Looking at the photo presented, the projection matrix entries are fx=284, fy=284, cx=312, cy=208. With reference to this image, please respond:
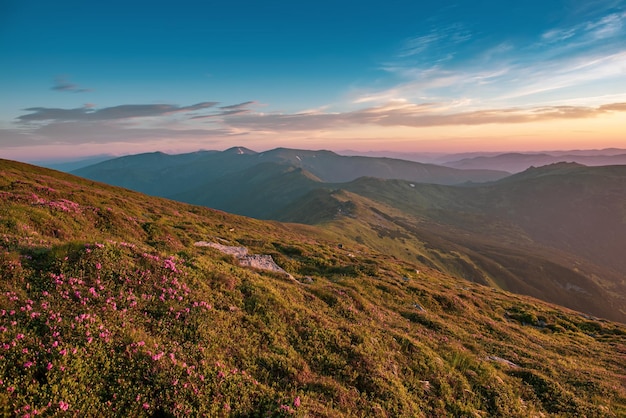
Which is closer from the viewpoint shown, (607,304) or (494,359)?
(494,359)

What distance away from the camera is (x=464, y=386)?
1391 centimetres

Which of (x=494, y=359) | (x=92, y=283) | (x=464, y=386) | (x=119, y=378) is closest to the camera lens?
(x=119, y=378)

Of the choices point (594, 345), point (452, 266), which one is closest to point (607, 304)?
point (452, 266)


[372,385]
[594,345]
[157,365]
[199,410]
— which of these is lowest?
[594,345]

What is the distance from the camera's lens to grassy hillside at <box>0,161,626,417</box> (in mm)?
7730

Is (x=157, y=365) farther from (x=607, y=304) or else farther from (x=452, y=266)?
(x=607, y=304)

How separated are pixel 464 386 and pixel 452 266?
18052 centimetres

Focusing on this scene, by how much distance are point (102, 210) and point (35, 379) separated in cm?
2196

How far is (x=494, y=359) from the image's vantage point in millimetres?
18625

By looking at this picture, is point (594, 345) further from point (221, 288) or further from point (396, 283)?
point (221, 288)

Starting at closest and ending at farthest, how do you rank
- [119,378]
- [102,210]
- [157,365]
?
[119,378], [157,365], [102,210]

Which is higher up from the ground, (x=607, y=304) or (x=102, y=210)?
(x=102, y=210)

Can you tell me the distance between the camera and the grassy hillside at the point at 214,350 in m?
7.73

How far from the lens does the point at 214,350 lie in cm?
1031
